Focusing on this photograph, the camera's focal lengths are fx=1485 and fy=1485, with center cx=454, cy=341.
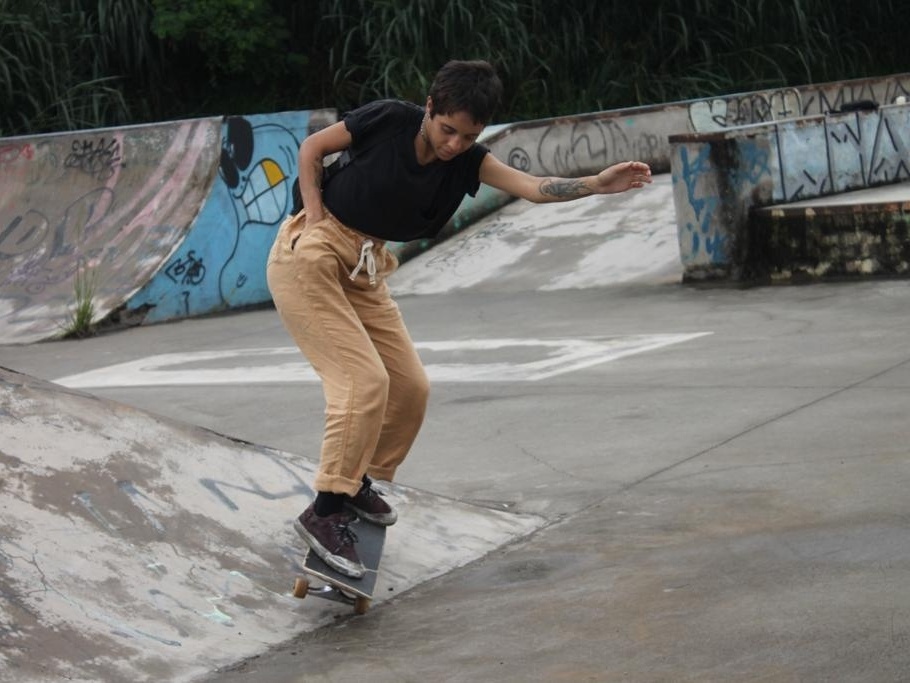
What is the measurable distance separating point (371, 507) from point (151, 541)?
2.22 feet

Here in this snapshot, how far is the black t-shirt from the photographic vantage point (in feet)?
14.2

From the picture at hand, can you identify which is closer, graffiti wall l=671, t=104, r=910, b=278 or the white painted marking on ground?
the white painted marking on ground

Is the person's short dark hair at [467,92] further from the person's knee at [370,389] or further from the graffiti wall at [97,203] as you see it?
the graffiti wall at [97,203]

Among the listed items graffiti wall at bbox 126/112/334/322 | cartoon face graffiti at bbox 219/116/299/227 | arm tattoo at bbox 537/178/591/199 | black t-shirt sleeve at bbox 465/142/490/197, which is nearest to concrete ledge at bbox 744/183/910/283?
graffiti wall at bbox 126/112/334/322

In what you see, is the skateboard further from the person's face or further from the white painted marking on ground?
the white painted marking on ground

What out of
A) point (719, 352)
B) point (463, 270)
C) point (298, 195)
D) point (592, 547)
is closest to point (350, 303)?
point (298, 195)

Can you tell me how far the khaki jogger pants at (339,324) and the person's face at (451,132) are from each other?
0.37 metres

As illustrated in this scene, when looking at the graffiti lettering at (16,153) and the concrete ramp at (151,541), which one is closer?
the concrete ramp at (151,541)

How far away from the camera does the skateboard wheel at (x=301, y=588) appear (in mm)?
4293

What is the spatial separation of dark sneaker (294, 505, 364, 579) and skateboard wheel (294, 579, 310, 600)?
9 centimetres

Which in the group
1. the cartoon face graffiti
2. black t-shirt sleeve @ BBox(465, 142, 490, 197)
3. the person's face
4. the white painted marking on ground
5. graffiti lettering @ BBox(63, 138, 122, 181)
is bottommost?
the white painted marking on ground

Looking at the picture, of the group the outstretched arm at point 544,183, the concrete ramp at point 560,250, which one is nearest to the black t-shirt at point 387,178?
the outstretched arm at point 544,183

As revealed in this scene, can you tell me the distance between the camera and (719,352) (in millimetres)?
8844

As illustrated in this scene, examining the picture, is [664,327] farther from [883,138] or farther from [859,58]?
[859,58]
